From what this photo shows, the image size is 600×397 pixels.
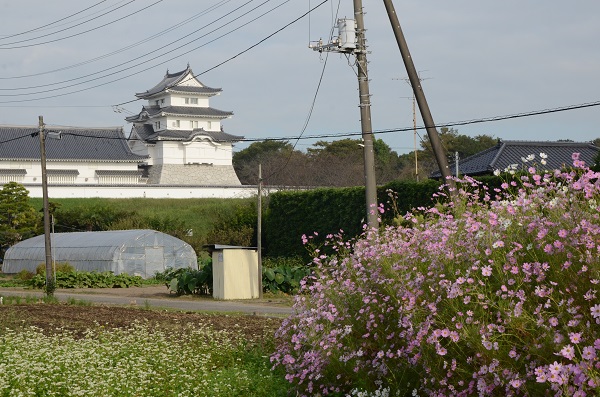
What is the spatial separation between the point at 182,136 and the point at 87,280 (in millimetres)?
43786

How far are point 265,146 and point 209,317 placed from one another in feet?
228

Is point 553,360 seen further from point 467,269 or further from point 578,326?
point 467,269

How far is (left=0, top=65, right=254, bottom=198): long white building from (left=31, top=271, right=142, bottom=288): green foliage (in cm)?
2778

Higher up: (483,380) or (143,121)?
(143,121)

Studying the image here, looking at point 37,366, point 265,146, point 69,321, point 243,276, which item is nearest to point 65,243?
point 243,276

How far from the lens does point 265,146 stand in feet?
286

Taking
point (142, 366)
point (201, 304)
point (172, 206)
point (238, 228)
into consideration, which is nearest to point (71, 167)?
point (172, 206)

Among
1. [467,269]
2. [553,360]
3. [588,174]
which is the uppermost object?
[588,174]

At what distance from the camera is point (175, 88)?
79875 mm

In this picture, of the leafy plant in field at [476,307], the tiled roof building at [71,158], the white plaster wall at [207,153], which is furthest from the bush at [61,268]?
the white plaster wall at [207,153]

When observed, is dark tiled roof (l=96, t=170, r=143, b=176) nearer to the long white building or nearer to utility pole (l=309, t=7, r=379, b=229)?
the long white building

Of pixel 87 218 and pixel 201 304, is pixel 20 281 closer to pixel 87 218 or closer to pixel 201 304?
pixel 201 304

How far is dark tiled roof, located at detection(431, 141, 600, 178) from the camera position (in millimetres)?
37312

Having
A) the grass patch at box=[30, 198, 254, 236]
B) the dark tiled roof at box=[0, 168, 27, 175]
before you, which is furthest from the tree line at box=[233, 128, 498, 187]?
the dark tiled roof at box=[0, 168, 27, 175]
